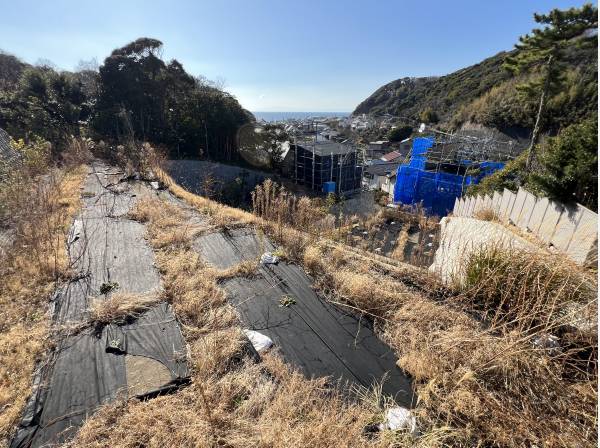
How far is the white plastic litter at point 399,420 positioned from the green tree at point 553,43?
7.83 metres

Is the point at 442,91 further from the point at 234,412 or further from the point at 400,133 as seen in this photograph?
the point at 234,412

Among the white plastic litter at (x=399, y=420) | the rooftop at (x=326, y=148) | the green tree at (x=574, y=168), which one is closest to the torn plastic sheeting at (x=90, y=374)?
the white plastic litter at (x=399, y=420)

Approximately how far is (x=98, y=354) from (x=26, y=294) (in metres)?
1.33

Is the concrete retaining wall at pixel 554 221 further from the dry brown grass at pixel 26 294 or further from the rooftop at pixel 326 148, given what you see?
the rooftop at pixel 326 148

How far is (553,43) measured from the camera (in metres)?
7.45

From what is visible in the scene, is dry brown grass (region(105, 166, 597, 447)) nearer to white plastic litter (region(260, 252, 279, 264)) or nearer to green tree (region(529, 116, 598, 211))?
white plastic litter (region(260, 252, 279, 264))

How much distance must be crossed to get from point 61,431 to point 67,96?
48.8 feet

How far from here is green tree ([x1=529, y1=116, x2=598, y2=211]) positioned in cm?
397

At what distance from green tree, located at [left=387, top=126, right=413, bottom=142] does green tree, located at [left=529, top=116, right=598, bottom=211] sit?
31482mm

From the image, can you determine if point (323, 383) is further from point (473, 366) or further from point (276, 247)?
point (276, 247)

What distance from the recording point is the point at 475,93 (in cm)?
3033

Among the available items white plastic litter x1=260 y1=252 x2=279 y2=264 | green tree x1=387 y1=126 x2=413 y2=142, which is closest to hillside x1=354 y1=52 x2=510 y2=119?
green tree x1=387 y1=126 x2=413 y2=142

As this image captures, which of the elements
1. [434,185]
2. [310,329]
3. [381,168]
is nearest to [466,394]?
[310,329]

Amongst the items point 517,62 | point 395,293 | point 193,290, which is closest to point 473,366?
point 395,293
